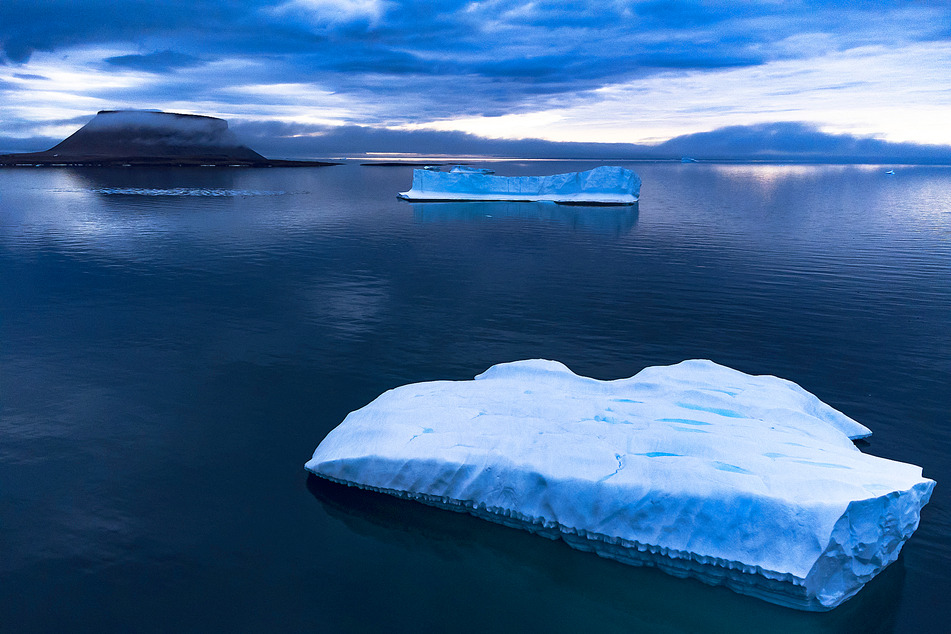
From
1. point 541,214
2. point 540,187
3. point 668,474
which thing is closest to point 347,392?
point 668,474

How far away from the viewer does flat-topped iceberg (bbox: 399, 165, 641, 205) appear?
193 ft

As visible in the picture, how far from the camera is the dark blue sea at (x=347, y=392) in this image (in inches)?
301

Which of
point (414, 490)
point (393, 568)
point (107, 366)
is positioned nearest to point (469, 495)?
point (414, 490)

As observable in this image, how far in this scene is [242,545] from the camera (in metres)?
8.57

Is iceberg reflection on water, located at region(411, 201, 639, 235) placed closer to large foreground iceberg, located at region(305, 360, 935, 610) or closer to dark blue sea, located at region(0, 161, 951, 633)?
dark blue sea, located at region(0, 161, 951, 633)

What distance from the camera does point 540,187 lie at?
203 ft

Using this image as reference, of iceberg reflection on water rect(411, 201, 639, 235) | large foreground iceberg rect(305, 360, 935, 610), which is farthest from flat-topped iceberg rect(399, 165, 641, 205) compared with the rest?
large foreground iceberg rect(305, 360, 935, 610)

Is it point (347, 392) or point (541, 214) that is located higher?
point (541, 214)

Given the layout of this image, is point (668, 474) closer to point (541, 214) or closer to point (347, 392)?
point (347, 392)

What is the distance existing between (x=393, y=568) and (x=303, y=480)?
288 cm

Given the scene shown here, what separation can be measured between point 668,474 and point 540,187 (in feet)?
184

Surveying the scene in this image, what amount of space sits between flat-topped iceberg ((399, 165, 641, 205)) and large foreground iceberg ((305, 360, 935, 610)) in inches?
1950

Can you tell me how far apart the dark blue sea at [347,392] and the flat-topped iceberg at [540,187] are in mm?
22903

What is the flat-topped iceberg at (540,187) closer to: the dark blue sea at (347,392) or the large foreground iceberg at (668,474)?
the dark blue sea at (347,392)
